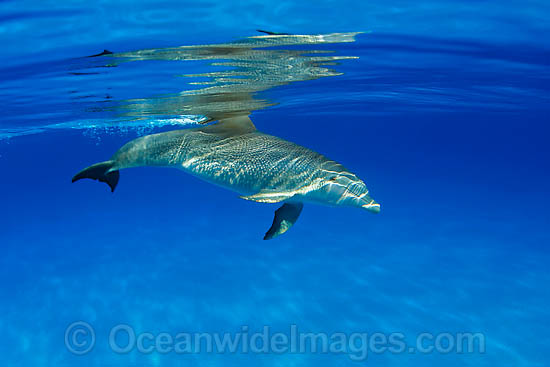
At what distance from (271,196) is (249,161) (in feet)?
2.39

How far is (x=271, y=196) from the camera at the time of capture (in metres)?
4.57

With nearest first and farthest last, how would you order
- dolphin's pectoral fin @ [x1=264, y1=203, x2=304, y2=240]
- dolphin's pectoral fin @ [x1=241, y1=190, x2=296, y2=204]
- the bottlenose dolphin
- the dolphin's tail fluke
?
dolphin's pectoral fin @ [x1=241, y1=190, x2=296, y2=204] → the bottlenose dolphin → dolphin's pectoral fin @ [x1=264, y1=203, x2=304, y2=240] → the dolphin's tail fluke

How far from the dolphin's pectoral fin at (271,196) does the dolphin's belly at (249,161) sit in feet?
0.31

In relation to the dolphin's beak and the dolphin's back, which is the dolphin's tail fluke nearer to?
the dolphin's back

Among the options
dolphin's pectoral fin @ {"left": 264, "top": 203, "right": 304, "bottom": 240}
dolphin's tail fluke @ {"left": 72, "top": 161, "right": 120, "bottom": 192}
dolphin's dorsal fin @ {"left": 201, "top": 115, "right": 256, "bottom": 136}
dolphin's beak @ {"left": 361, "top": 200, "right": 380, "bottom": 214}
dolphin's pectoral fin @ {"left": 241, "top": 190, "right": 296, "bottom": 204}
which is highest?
dolphin's dorsal fin @ {"left": 201, "top": 115, "right": 256, "bottom": 136}

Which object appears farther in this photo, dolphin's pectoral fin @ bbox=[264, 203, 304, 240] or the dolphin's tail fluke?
the dolphin's tail fluke

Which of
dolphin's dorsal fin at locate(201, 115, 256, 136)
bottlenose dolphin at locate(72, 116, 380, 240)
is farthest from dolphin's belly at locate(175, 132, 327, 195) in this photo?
dolphin's dorsal fin at locate(201, 115, 256, 136)

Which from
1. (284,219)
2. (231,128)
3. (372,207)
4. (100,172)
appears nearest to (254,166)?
(284,219)

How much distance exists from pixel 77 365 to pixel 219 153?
6.95m

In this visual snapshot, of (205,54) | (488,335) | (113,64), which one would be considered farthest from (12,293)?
(488,335)

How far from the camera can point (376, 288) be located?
12.2 meters

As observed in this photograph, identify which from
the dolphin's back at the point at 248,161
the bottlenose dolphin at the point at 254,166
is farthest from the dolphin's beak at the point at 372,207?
the dolphin's back at the point at 248,161

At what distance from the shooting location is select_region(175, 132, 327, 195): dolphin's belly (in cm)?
479

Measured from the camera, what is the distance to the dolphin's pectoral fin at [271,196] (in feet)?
14.5
